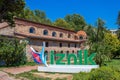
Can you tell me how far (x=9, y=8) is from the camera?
2180cm

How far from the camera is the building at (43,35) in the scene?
34.0 m

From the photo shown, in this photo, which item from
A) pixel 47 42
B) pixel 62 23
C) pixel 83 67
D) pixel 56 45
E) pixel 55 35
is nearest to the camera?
pixel 83 67

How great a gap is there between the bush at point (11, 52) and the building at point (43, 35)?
206 inches

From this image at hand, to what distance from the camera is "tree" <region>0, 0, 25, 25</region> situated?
2111 centimetres

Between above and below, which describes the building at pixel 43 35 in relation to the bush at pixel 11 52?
above

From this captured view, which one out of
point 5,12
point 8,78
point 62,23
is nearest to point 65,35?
point 62,23

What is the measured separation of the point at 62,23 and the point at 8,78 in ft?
178

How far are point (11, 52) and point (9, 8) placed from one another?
579 cm

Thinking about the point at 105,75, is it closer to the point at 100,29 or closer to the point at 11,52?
the point at 11,52

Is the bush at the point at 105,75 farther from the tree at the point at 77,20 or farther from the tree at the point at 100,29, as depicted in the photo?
the tree at the point at 77,20

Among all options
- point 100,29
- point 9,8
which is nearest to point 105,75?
point 9,8

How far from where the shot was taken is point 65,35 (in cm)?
4800

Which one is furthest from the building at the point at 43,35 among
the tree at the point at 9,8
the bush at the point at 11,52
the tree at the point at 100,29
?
the tree at the point at 9,8

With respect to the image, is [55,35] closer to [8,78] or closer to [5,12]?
[5,12]
